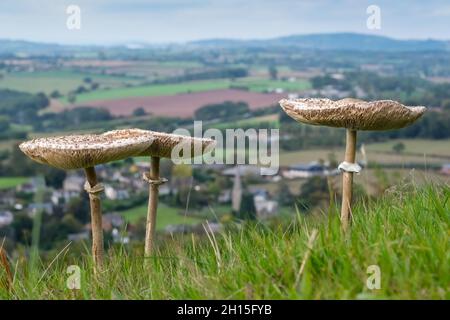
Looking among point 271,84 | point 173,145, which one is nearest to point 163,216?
point 173,145

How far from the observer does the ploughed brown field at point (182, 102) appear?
74812 mm

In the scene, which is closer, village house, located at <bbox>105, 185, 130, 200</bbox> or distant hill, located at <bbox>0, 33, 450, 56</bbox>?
village house, located at <bbox>105, 185, 130, 200</bbox>

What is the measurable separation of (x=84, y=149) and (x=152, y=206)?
120cm

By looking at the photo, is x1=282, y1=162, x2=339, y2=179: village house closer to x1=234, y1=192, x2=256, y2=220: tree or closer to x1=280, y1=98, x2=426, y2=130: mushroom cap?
x1=234, y1=192, x2=256, y2=220: tree

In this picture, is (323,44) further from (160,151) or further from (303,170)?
(160,151)

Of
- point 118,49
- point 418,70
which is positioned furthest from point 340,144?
point 118,49

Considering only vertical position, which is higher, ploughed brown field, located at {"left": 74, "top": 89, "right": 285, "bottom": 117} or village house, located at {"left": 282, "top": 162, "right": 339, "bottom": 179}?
ploughed brown field, located at {"left": 74, "top": 89, "right": 285, "bottom": 117}

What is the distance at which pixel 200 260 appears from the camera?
20.3 feet

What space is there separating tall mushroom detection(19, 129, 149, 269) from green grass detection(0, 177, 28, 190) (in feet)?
171

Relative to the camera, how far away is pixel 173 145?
648 centimetres

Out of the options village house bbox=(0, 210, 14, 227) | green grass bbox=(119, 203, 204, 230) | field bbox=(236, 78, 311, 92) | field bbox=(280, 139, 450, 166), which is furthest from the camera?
field bbox=(236, 78, 311, 92)

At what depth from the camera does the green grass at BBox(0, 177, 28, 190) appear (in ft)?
185

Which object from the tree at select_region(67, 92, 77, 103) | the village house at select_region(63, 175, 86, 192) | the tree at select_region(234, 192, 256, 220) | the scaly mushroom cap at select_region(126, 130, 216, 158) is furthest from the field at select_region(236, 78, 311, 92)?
the scaly mushroom cap at select_region(126, 130, 216, 158)
